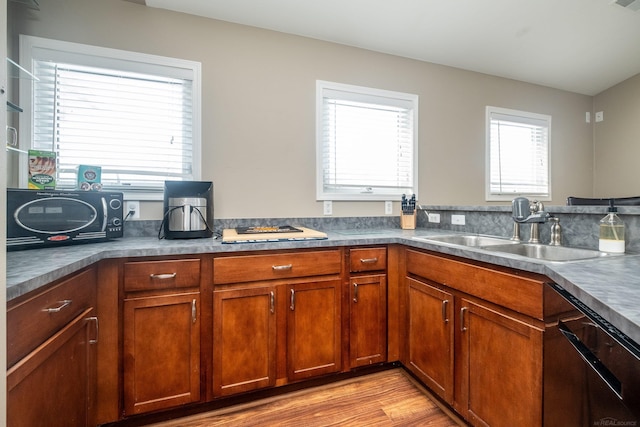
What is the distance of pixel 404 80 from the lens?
2.55 metres

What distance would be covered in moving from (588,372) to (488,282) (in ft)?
1.79

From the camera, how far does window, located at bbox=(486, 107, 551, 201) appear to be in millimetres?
2908

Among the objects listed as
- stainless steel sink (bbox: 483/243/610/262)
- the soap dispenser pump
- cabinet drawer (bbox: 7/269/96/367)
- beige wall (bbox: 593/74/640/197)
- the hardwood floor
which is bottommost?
the hardwood floor

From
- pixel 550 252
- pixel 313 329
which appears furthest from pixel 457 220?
pixel 313 329

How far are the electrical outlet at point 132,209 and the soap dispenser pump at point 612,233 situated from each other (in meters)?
2.50

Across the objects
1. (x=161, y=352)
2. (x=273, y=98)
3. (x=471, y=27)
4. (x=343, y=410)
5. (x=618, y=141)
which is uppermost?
(x=471, y=27)

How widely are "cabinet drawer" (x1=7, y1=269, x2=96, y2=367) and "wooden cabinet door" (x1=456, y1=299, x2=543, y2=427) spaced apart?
1.63 meters

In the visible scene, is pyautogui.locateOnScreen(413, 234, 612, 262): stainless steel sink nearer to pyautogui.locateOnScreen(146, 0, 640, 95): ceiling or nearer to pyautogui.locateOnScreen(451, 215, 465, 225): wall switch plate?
pyautogui.locateOnScreen(451, 215, 465, 225): wall switch plate

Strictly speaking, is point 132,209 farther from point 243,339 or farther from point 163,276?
point 243,339

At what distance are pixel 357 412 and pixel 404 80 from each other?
2535mm

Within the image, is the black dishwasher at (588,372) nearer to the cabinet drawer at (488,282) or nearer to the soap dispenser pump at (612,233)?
the cabinet drawer at (488,282)

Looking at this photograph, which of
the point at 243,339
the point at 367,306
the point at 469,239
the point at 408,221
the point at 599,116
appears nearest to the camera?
the point at 243,339

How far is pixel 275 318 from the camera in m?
1.57

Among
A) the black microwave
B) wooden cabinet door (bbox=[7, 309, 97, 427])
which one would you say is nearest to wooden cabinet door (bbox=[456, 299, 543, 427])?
wooden cabinet door (bbox=[7, 309, 97, 427])
